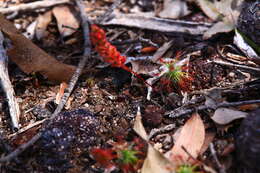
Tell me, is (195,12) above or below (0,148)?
above

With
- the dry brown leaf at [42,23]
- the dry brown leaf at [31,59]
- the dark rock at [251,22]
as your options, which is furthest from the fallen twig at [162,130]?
the dry brown leaf at [42,23]

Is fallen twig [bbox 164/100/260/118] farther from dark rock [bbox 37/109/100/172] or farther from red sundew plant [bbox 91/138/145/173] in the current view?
dark rock [bbox 37/109/100/172]

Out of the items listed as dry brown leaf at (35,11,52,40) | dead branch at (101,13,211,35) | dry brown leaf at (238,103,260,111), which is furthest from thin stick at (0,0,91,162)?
dry brown leaf at (238,103,260,111)

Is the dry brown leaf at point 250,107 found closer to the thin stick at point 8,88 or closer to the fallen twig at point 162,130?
the fallen twig at point 162,130

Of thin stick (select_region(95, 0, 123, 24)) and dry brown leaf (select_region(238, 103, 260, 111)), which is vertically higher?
thin stick (select_region(95, 0, 123, 24))

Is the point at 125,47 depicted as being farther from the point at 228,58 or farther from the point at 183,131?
the point at 183,131

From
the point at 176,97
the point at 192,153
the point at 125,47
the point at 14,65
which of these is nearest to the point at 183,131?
the point at 192,153
